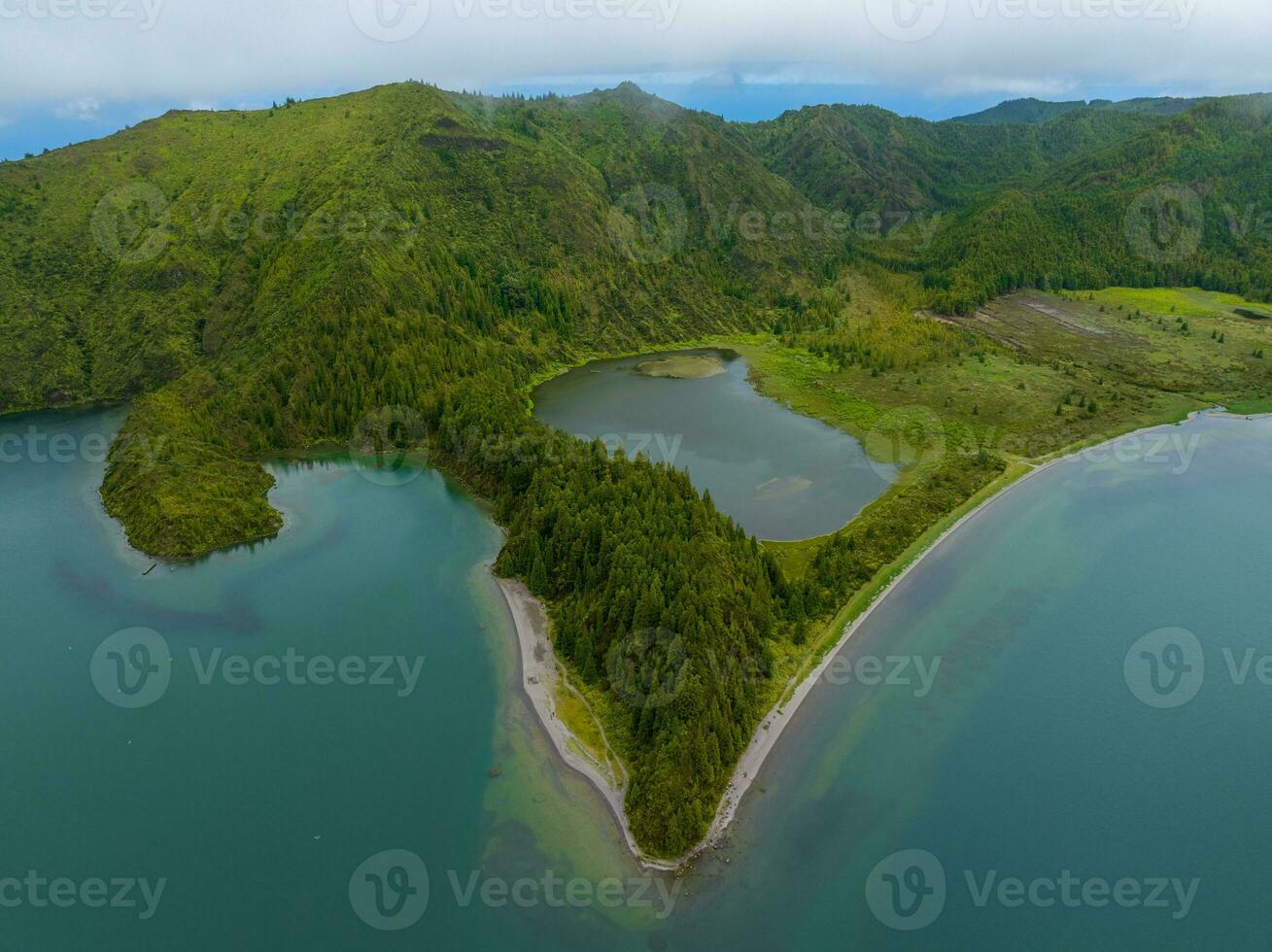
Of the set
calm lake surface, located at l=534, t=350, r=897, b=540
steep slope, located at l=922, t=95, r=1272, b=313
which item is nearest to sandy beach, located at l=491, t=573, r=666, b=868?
calm lake surface, located at l=534, t=350, r=897, b=540

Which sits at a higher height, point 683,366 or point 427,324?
point 427,324

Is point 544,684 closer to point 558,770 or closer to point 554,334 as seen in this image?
point 558,770

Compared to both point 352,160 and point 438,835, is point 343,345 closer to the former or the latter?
point 352,160

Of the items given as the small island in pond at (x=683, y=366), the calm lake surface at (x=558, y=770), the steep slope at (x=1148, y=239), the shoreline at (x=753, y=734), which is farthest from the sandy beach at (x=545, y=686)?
the steep slope at (x=1148, y=239)

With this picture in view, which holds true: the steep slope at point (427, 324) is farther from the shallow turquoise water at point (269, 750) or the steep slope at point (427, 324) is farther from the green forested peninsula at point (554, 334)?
the shallow turquoise water at point (269, 750)

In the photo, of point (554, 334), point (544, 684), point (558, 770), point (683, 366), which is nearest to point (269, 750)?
point (544, 684)
